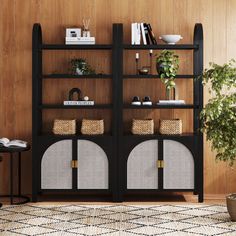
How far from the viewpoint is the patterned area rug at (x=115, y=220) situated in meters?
5.15

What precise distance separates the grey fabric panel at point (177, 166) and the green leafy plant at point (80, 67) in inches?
41.1

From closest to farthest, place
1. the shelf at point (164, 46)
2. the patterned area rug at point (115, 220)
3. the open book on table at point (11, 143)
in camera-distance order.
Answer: the patterned area rug at point (115, 220) → the open book on table at point (11, 143) → the shelf at point (164, 46)

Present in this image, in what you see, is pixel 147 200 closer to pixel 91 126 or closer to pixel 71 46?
pixel 91 126

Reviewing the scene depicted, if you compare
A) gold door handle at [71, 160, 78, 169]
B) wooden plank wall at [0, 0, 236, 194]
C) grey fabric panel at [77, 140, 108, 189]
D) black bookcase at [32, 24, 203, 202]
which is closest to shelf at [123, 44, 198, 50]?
black bookcase at [32, 24, 203, 202]

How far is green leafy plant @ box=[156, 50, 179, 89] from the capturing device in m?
6.20

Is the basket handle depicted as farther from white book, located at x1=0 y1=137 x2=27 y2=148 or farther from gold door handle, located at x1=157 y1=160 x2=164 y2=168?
gold door handle, located at x1=157 y1=160 x2=164 y2=168

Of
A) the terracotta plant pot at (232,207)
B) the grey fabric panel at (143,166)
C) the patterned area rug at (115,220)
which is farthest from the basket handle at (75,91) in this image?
the terracotta plant pot at (232,207)

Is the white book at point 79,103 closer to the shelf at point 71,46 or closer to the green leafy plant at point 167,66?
the shelf at point 71,46

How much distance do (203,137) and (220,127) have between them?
999 mm

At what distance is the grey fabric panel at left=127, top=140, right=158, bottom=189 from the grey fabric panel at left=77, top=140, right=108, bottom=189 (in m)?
0.25

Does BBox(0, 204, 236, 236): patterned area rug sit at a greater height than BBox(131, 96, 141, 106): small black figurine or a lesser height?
lesser

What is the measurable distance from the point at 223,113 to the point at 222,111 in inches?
0.9

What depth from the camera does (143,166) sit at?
6.35m

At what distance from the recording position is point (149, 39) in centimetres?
638
